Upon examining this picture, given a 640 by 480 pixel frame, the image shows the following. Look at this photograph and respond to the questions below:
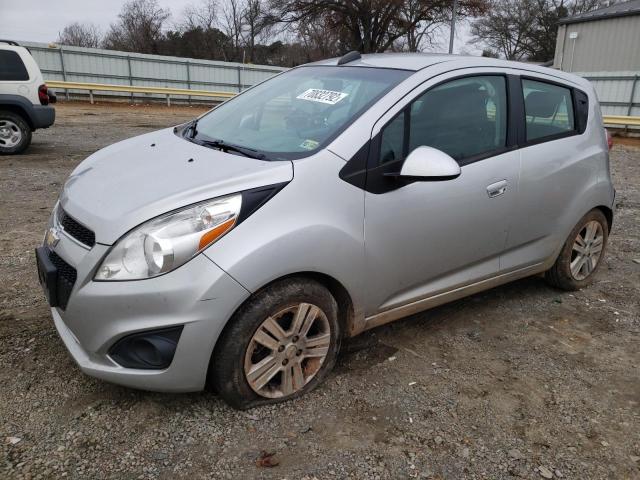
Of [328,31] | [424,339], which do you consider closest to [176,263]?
[424,339]

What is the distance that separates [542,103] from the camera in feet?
11.9

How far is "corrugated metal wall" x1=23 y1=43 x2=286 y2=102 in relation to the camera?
851 inches

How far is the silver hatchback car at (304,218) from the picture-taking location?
89.0 inches

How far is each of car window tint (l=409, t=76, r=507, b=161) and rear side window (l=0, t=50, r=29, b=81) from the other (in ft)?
27.4

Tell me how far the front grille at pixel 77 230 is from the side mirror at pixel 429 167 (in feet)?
4.79

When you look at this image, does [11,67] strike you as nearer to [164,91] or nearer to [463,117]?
[463,117]

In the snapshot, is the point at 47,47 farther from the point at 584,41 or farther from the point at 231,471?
the point at 584,41

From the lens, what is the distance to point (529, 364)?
3150 mm

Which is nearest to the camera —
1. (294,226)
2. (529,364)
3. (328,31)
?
(294,226)

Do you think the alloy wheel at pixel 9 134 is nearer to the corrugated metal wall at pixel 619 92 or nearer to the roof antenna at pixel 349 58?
the roof antenna at pixel 349 58

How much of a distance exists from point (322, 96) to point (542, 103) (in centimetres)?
156

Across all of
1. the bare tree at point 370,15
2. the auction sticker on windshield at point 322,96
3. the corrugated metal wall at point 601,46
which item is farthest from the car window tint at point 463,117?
the bare tree at point 370,15

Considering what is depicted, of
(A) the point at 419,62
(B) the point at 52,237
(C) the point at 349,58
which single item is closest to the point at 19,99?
(C) the point at 349,58

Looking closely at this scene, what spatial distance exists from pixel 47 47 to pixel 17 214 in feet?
61.1
